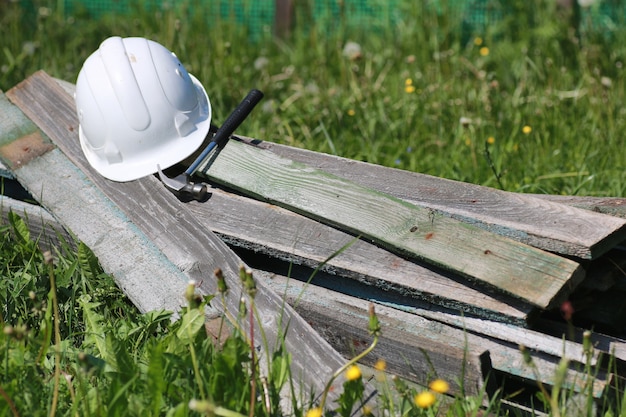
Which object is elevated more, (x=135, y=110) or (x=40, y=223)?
(x=135, y=110)

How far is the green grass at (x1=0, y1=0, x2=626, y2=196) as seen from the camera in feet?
13.5

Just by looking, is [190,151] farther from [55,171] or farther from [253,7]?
[253,7]

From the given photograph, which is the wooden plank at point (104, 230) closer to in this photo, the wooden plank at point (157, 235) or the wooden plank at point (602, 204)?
the wooden plank at point (157, 235)

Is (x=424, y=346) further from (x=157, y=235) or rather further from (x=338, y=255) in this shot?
(x=157, y=235)

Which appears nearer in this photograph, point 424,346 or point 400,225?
point 424,346

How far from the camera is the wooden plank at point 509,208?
2.41 meters

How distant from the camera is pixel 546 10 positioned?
18.9ft

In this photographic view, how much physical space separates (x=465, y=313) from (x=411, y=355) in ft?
0.70

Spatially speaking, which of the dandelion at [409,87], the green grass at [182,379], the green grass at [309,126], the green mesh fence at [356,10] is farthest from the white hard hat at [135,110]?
the green mesh fence at [356,10]

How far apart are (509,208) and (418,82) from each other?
8.14 ft

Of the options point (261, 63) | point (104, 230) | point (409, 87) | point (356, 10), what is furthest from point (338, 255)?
point (356, 10)

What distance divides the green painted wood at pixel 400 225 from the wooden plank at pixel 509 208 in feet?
0.25

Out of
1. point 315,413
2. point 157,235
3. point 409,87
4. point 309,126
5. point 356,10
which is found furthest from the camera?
point 356,10

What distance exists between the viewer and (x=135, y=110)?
117 inches
